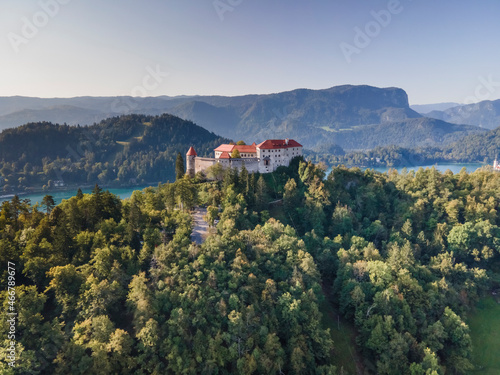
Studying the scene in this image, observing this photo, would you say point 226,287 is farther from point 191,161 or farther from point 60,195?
point 60,195

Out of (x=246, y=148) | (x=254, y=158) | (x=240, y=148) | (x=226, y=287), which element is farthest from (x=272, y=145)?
(x=226, y=287)

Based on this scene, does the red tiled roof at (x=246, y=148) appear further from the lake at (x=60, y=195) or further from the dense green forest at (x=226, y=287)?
the lake at (x=60, y=195)

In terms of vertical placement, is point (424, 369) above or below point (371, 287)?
below

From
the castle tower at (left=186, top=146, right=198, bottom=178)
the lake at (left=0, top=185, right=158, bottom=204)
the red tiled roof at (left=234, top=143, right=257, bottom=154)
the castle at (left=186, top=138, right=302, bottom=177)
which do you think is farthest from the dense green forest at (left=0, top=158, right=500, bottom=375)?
the lake at (left=0, top=185, right=158, bottom=204)

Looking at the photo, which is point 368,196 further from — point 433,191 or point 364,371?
point 364,371

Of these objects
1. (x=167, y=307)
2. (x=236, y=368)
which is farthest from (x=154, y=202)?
(x=236, y=368)

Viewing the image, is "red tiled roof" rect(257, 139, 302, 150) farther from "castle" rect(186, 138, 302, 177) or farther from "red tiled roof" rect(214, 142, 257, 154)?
"red tiled roof" rect(214, 142, 257, 154)
